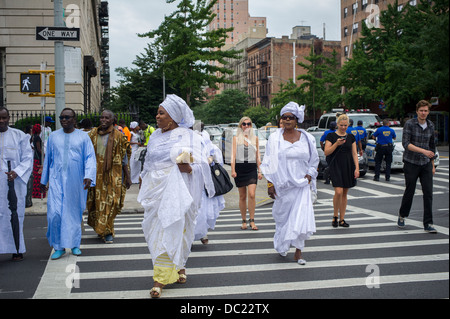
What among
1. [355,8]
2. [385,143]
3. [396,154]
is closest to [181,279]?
[385,143]

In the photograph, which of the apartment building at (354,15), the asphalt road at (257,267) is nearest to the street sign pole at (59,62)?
the asphalt road at (257,267)

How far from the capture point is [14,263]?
6.77 metres

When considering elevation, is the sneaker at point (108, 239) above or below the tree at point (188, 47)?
below

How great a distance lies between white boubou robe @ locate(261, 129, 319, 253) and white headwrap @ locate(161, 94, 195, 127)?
1751 mm

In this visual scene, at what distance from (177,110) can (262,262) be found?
2407mm

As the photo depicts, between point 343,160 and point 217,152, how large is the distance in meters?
2.62

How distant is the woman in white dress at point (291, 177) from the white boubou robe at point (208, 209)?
1.09m

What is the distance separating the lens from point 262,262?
6.66 m

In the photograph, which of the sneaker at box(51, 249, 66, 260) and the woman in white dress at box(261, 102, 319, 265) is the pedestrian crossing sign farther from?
the woman in white dress at box(261, 102, 319, 265)

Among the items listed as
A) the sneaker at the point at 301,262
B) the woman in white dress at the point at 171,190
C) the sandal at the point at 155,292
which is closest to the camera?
the sandal at the point at 155,292

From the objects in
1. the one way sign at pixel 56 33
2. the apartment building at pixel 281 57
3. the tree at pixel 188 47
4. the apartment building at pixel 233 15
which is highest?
the apartment building at pixel 233 15

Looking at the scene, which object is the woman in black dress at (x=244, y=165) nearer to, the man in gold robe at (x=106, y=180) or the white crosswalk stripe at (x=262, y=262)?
the white crosswalk stripe at (x=262, y=262)

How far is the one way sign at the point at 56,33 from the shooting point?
10.7 meters

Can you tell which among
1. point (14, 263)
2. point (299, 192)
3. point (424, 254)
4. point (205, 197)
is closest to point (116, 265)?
point (14, 263)
